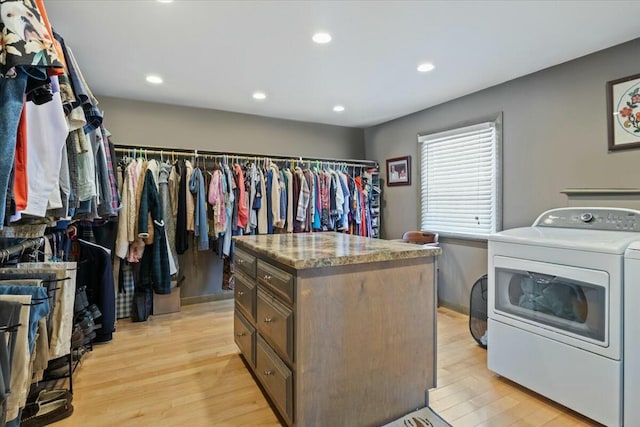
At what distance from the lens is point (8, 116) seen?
104 cm

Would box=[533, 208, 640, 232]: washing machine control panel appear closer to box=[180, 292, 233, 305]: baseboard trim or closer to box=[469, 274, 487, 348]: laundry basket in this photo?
box=[469, 274, 487, 348]: laundry basket

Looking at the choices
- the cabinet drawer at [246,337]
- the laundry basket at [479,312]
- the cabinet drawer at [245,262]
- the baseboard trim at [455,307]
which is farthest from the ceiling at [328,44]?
the baseboard trim at [455,307]

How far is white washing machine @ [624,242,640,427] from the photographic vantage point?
160cm

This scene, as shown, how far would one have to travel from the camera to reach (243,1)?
1.86 meters

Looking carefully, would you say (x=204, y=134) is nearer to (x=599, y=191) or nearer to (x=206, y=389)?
(x=206, y=389)

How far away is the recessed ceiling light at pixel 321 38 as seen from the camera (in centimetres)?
222

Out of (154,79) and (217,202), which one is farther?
(217,202)

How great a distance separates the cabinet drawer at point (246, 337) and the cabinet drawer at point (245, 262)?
35cm

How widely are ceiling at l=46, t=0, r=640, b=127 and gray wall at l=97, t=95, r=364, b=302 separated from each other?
27cm

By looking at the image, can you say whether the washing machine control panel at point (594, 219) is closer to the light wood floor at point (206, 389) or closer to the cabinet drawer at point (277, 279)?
the light wood floor at point (206, 389)

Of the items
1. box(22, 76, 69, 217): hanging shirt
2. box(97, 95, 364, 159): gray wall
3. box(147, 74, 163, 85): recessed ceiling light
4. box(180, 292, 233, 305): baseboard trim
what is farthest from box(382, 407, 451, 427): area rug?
box(97, 95, 364, 159): gray wall

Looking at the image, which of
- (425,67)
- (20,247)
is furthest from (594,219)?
(20,247)

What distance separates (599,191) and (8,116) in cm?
330

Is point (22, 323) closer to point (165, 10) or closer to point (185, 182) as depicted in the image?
point (165, 10)
